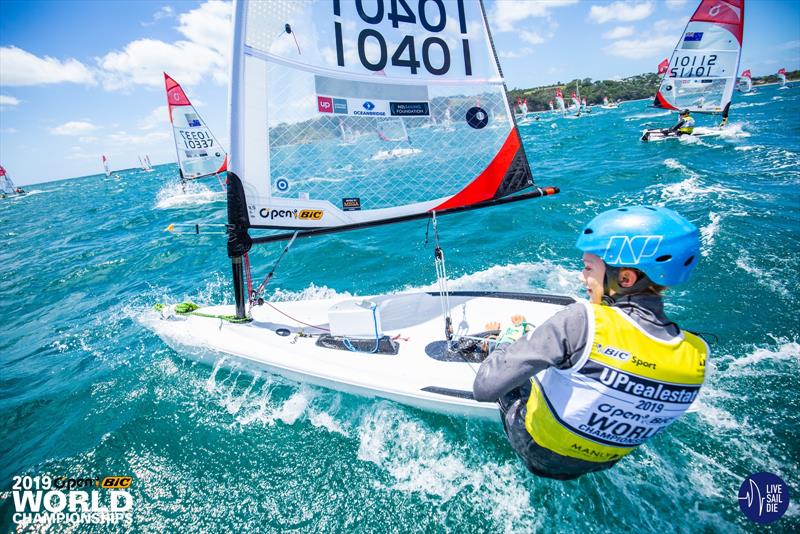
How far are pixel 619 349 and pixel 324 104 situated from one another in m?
3.43

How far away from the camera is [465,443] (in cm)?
317

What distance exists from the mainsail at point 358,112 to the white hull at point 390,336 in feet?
4.05

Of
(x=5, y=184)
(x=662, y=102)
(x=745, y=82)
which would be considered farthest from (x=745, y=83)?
(x=5, y=184)

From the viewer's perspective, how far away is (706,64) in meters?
16.9

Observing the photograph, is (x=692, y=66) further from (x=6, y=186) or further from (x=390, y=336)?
(x=6, y=186)

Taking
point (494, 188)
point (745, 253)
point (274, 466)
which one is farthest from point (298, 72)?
Result: point (745, 253)

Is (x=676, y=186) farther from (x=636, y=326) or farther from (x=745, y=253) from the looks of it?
(x=636, y=326)

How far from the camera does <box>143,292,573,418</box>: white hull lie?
10.6 ft

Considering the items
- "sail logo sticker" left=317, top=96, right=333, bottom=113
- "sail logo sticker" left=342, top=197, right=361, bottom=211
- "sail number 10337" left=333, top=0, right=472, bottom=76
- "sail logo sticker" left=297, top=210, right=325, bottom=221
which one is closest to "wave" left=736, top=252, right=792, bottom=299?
"sail number 10337" left=333, top=0, right=472, bottom=76

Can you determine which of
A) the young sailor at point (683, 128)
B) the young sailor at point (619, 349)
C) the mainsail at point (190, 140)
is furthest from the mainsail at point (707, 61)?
the mainsail at point (190, 140)

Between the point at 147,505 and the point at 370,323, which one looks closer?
the point at 147,505

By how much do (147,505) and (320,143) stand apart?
392cm

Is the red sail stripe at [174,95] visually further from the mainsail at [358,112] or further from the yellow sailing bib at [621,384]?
the yellow sailing bib at [621,384]

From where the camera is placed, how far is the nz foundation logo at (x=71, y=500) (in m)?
3.06
